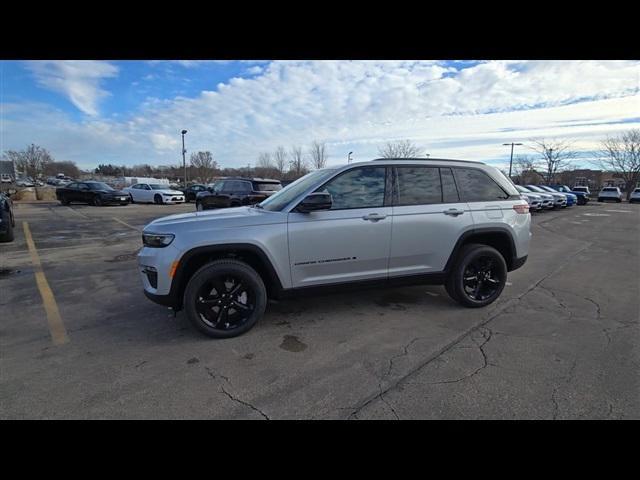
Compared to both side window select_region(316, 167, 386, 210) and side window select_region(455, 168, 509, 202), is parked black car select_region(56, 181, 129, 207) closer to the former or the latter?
side window select_region(316, 167, 386, 210)

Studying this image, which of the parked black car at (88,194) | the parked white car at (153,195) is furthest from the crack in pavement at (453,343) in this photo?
the parked white car at (153,195)

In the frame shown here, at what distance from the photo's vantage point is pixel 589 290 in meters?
5.20

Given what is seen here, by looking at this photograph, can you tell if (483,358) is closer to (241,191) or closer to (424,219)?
(424,219)

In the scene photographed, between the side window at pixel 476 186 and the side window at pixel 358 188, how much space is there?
43.6 inches

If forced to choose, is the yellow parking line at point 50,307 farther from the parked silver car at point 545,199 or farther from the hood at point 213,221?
the parked silver car at point 545,199

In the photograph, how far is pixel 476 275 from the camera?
437cm

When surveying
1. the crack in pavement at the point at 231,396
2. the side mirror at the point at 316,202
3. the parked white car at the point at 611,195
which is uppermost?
the side mirror at the point at 316,202

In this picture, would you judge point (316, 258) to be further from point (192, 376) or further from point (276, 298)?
point (192, 376)

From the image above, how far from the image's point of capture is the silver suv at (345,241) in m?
3.37

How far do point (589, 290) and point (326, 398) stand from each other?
493 cm

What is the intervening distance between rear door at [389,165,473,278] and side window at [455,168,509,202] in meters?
0.12
